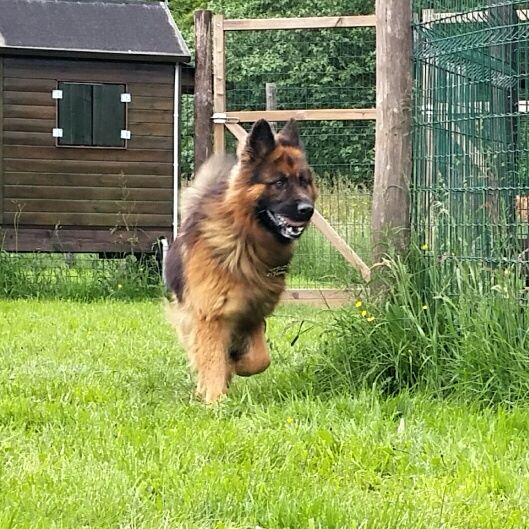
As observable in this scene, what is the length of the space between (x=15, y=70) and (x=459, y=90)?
928 cm

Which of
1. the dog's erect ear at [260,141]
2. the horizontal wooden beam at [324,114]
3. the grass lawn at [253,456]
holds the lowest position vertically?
the grass lawn at [253,456]

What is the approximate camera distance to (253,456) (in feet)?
12.8

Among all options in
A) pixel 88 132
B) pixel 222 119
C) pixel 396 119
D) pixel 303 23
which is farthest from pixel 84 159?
pixel 396 119

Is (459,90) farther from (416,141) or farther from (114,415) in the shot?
(114,415)

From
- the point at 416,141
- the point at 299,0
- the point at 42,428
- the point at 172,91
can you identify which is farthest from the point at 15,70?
the point at 299,0

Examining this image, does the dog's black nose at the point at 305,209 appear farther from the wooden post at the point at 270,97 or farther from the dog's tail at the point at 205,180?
the wooden post at the point at 270,97

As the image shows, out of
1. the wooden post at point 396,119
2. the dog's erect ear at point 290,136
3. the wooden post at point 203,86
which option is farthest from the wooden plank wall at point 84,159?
the wooden post at point 396,119

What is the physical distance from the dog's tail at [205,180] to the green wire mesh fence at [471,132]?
119 centimetres

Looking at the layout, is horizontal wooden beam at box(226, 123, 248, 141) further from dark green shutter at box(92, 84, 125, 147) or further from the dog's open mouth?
the dog's open mouth

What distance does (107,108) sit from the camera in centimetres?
1361

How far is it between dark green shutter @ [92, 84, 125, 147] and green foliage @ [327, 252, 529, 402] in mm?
8945

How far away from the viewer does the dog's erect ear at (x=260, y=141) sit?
5.33m

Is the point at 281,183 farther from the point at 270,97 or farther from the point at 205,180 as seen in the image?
the point at 270,97

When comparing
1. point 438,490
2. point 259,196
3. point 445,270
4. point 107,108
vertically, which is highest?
point 107,108
